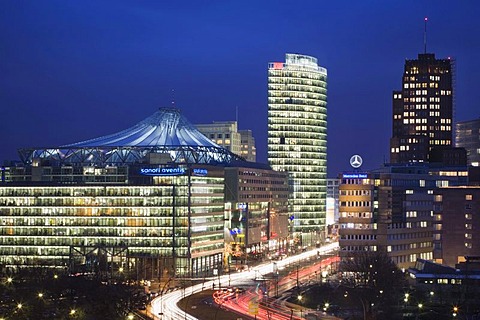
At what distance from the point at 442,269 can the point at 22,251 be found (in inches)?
3385

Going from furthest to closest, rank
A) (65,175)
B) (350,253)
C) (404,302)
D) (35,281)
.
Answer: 1. (65,175)
2. (350,253)
3. (35,281)
4. (404,302)

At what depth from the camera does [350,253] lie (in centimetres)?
17088

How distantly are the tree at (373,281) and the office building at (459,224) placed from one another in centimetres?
2412

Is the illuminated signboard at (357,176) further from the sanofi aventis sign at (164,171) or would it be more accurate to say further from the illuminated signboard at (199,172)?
the sanofi aventis sign at (164,171)

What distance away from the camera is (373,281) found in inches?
5502

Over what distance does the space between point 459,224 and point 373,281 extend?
49811 millimetres

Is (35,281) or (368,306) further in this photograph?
(35,281)

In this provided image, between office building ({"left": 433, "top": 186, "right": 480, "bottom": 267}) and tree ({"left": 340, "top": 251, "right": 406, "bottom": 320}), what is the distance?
24.1 meters

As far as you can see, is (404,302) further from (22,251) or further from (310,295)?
(22,251)

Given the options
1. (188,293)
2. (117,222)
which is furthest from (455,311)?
(117,222)

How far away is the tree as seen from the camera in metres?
127

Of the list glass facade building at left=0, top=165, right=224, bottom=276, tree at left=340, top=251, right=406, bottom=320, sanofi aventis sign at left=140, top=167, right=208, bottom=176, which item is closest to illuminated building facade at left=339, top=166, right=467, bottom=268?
tree at left=340, top=251, right=406, bottom=320

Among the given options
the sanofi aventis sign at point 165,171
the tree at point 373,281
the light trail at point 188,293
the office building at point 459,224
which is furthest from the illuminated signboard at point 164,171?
the office building at point 459,224

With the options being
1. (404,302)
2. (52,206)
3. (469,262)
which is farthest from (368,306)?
(52,206)
